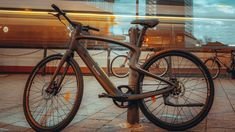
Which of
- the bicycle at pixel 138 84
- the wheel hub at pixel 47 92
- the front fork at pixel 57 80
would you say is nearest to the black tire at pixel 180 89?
the bicycle at pixel 138 84

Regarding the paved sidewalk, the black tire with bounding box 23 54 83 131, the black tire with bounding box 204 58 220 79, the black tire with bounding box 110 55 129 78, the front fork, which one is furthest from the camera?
the black tire with bounding box 110 55 129 78

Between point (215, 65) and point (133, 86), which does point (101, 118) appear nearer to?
point (133, 86)

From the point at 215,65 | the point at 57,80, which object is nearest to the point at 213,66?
the point at 215,65

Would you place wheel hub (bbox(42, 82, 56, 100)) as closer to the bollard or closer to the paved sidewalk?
the paved sidewalk

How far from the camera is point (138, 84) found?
354 centimetres

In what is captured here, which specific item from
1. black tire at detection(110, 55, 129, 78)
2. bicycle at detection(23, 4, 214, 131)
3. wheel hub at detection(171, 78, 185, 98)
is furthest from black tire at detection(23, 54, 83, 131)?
black tire at detection(110, 55, 129, 78)

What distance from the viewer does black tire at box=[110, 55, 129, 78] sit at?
434 inches

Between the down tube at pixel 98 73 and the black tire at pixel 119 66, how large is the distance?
289 inches

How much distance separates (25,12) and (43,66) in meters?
8.22

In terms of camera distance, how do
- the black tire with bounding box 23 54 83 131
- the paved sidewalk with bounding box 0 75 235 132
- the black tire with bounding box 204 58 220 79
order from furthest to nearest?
the black tire with bounding box 204 58 220 79 → the paved sidewalk with bounding box 0 75 235 132 → the black tire with bounding box 23 54 83 131

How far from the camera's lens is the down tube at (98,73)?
11.5ft

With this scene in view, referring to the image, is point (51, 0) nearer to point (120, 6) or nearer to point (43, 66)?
point (120, 6)

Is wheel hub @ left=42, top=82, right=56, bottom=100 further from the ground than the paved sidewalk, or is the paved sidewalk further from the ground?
wheel hub @ left=42, top=82, right=56, bottom=100

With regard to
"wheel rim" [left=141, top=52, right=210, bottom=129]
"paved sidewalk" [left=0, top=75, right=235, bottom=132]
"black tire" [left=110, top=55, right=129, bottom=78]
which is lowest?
"black tire" [left=110, top=55, right=129, bottom=78]
